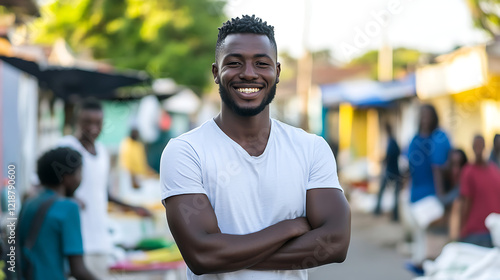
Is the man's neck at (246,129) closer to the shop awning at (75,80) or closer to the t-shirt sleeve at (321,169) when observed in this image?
the t-shirt sleeve at (321,169)

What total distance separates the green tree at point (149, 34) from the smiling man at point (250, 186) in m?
23.7

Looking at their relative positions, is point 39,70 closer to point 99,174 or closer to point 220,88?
point 99,174

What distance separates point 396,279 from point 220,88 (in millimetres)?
6029

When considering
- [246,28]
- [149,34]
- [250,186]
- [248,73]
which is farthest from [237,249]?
[149,34]

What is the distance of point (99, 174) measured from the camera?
5.10 m

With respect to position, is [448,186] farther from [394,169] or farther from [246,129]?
[246,129]

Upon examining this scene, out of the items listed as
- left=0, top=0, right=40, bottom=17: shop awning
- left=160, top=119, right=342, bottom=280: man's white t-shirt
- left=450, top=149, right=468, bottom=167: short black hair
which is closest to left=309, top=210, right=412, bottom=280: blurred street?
left=450, top=149, right=468, bottom=167: short black hair

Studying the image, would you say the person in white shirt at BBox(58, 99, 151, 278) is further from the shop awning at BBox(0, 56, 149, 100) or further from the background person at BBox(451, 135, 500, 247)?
the background person at BBox(451, 135, 500, 247)

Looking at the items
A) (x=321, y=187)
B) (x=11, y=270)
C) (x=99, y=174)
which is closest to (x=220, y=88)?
(x=321, y=187)

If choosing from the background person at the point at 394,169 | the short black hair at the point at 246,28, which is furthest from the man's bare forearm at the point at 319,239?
the background person at the point at 394,169

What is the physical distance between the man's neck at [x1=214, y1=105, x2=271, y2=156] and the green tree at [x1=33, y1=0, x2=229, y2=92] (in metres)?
23.7

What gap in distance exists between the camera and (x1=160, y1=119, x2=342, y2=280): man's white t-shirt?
2.35 m

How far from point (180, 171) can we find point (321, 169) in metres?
0.55

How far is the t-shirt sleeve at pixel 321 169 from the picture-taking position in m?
2.49
